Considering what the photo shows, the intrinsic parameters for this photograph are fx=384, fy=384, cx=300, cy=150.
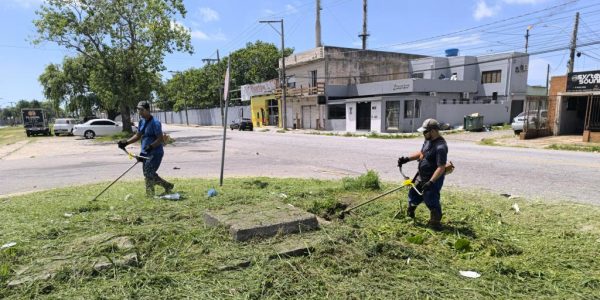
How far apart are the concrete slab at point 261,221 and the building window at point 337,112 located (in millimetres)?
27895

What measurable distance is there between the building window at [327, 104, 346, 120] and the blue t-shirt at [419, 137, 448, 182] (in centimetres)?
2759

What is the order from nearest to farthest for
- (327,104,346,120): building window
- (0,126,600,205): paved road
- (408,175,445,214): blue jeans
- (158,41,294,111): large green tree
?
(408,175,445,214): blue jeans
(0,126,600,205): paved road
(327,104,346,120): building window
(158,41,294,111): large green tree

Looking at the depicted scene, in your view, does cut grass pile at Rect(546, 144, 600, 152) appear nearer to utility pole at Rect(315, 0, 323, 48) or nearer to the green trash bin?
the green trash bin

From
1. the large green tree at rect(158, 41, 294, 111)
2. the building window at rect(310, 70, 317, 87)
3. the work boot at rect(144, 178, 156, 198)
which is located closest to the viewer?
the work boot at rect(144, 178, 156, 198)

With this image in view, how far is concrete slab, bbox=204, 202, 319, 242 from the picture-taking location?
393 centimetres

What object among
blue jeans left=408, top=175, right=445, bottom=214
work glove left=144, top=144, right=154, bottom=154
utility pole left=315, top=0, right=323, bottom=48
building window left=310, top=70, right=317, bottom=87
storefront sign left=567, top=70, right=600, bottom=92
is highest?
utility pole left=315, top=0, right=323, bottom=48

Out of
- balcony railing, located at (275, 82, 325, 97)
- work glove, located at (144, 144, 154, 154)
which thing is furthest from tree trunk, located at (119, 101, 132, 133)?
work glove, located at (144, 144, 154, 154)

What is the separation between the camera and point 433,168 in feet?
14.7

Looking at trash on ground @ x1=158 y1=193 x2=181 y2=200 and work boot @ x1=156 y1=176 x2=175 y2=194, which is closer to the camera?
trash on ground @ x1=158 y1=193 x2=181 y2=200

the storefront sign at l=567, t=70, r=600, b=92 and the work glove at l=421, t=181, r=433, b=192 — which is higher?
the storefront sign at l=567, t=70, r=600, b=92

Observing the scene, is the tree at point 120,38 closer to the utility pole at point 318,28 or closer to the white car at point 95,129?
the white car at point 95,129

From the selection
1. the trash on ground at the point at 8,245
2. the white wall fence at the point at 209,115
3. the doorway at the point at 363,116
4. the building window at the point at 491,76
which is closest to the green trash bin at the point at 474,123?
the doorway at the point at 363,116

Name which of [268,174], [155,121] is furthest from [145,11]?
[155,121]

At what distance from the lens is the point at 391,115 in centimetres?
2742
